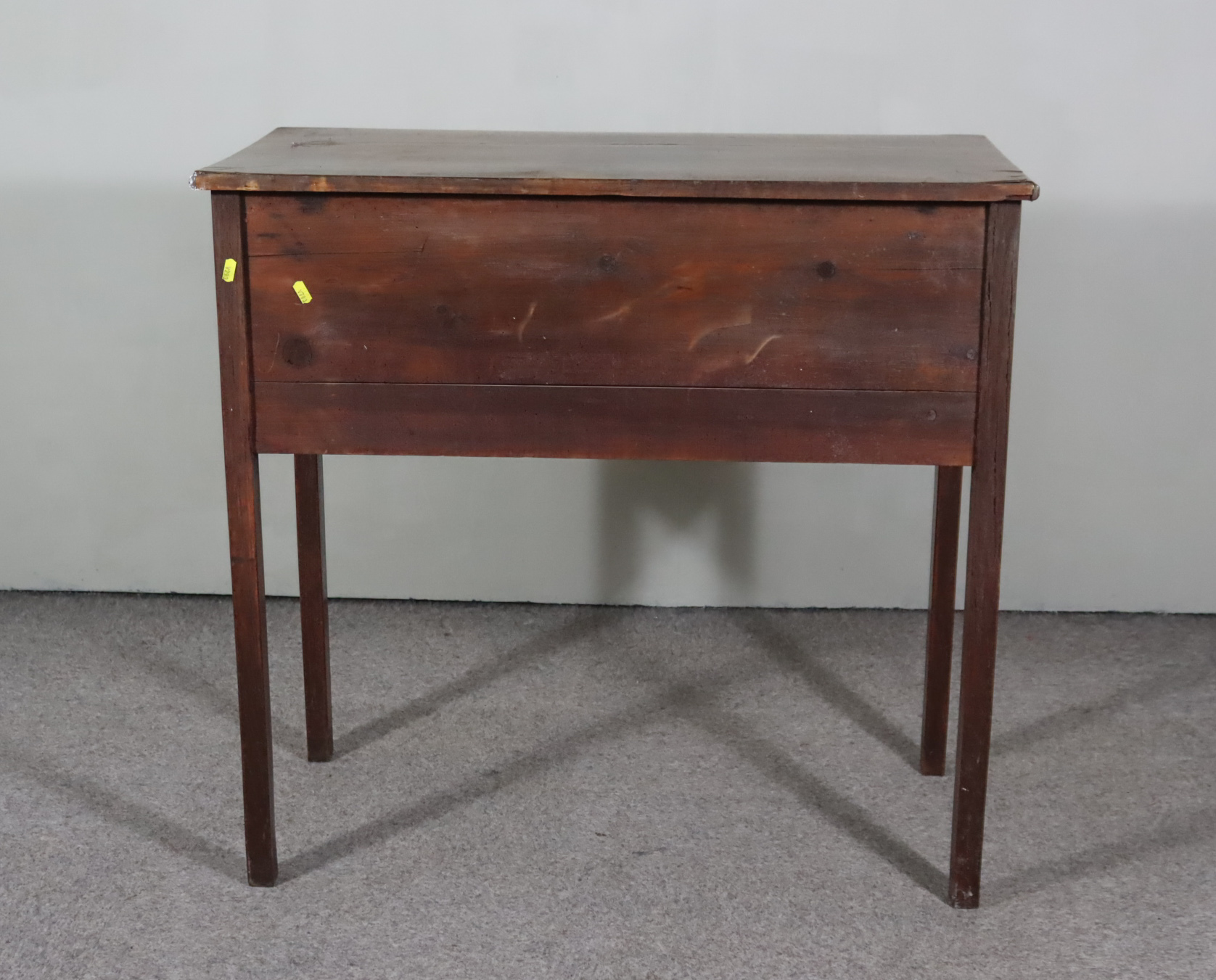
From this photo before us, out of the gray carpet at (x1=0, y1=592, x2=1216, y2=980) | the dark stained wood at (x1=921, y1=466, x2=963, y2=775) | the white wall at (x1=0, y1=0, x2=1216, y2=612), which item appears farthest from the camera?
the white wall at (x1=0, y1=0, x2=1216, y2=612)

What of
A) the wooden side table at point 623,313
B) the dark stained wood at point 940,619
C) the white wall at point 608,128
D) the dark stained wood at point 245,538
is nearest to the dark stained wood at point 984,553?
the wooden side table at point 623,313

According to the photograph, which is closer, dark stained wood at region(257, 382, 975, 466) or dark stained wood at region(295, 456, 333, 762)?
dark stained wood at region(257, 382, 975, 466)

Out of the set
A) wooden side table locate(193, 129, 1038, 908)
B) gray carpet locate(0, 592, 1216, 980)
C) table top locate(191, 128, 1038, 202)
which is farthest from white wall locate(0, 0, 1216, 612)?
wooden side table locate(193, 129, 1038, 908)

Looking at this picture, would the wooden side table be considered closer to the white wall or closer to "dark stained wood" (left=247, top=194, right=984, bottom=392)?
"dark stained wood" (left=247, top=194, right=984, bottom=392)

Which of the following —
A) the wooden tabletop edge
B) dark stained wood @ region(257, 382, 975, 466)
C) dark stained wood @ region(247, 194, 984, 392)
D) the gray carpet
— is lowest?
the gray carpet

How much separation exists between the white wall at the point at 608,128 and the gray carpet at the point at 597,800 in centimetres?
9

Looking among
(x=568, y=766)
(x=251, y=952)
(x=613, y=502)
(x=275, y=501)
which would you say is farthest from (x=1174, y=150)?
(x=251, y=952)

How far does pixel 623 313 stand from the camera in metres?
1.35

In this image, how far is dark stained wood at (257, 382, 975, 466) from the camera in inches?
53.5

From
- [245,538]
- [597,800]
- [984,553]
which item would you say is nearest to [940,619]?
[984,553]

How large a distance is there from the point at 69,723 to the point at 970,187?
4.49ft

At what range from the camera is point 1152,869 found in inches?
61.4

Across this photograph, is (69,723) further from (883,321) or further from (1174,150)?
(1174,150)

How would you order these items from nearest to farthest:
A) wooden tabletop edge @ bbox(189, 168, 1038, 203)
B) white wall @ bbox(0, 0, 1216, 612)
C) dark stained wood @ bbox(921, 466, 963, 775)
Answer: wooden tabletop edge @ bbox(189, 168, 1038, 203), dark stained wood @ bbox(921, 466, 963, 775), white wall @ bbox(0, 0, 1216, 612)
